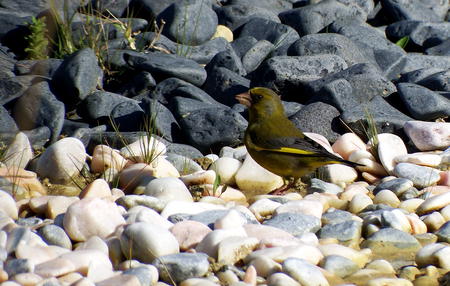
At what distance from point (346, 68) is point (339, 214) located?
2.91m

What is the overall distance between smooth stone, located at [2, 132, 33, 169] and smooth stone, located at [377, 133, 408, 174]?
2.76 metres

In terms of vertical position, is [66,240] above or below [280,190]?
above

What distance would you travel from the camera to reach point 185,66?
859cm

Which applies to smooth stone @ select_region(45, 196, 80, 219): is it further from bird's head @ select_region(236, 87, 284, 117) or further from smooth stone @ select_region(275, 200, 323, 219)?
bird's head @ select_region(236, 87, 284, 117)

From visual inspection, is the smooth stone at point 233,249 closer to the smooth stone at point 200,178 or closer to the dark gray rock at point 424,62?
the smooth stone at point 200,178

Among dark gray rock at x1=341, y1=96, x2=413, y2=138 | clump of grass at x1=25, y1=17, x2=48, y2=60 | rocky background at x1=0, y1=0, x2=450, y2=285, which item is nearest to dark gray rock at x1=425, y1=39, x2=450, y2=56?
rocky background at x1=0, y1=0, x2=450, y2=285

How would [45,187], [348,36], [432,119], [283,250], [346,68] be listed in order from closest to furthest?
[283,250] < [45,187] < [432,119] < [346,68] < [348,36]

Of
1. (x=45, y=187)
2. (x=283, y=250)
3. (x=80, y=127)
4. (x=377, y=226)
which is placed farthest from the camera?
(x=80, y=127)

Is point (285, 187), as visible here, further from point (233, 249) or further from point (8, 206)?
point (8, 206)

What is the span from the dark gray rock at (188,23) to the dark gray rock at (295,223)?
4.09m

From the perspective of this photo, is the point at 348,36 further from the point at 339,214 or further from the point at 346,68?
the point at 339,214

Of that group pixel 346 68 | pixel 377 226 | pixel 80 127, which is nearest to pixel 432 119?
pixel 346 68

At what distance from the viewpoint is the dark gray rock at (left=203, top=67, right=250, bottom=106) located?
336 inches

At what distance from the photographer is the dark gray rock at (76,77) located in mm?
7965
